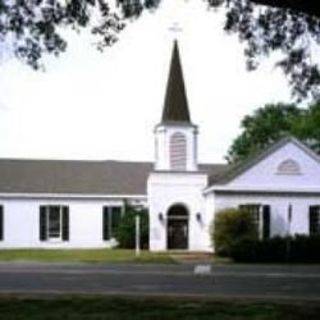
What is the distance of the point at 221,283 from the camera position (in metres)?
27.8

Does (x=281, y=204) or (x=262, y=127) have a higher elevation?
(x=262, y=127)

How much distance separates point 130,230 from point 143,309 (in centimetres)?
3898

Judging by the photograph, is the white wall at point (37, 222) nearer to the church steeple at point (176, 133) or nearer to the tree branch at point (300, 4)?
the church steeple at point (176, 133)

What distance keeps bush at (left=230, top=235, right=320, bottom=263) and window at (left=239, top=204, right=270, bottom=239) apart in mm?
5320

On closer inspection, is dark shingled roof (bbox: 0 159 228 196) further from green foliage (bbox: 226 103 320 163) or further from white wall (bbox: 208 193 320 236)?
green foliage (bbox: 226 103 320 163)

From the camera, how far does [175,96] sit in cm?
5372

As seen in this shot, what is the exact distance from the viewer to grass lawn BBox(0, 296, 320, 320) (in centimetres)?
1625

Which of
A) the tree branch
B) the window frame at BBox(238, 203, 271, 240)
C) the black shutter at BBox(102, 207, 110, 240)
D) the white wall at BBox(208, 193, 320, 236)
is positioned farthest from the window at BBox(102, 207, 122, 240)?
the tree branch

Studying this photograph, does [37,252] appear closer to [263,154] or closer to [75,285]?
[263,154]

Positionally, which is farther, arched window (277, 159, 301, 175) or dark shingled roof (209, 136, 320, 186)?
arched window (277, 159, 301, 175)

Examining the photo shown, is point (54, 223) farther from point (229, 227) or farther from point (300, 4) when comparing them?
point (300, 4)

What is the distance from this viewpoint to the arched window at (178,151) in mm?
53344

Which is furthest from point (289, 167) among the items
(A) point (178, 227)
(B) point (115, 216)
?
(B) point (115, 216)

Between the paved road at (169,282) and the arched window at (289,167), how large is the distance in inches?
666
